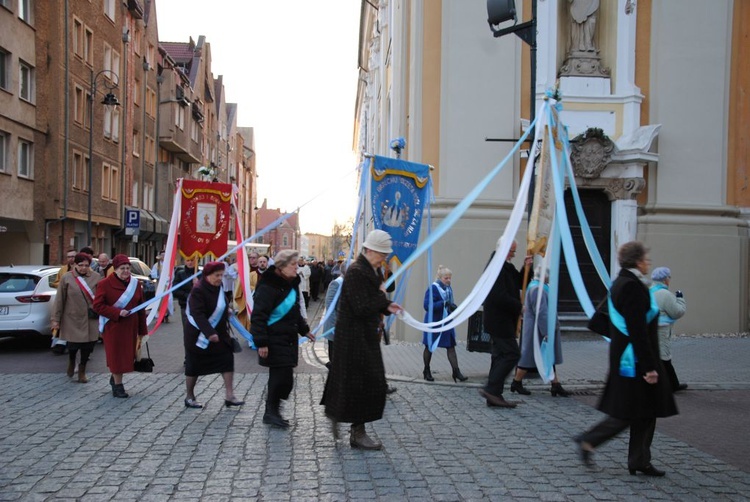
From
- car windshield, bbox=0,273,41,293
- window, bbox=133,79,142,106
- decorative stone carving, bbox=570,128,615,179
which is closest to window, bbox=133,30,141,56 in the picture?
window, bbox=133,79,142,106

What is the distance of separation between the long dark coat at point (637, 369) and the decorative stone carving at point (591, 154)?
33.6ft

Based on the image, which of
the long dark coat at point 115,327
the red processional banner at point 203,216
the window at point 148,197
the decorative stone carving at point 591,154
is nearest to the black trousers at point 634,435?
the long dark coat at point 115,327

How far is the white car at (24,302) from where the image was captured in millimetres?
13828

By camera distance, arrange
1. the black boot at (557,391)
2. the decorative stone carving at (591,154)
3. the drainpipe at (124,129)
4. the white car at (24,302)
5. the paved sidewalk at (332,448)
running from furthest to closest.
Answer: the drainpipe at (124,129), the decorative stone carving at (591,154), the white car at (24,302), the black boot at (557,391), the paved sidewalk at (332,448)

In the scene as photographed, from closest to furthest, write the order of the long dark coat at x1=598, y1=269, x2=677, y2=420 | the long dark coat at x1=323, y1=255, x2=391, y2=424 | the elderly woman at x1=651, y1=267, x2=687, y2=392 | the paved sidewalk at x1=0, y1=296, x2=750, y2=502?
the paved sidewalk at x1=0, y1=296, x2=750, y2=502 < the long dark coat at x1=598, y1=269, x2=677, y2=420 < the long dark coat at x1=323, y1=255, x2=391, y2=424 < the elderly woman at x1=651, y1=267, x2=687, y2=392

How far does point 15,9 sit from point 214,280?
912 inches

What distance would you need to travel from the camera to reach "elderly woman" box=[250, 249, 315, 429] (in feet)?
24.8

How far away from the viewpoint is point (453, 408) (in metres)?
8.77

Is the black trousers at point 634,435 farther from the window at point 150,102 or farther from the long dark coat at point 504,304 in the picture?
the window at point 150,102

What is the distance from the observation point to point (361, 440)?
6.79 metres

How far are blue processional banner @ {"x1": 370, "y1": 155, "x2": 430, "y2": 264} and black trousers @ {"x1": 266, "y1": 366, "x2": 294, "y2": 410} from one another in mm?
4511

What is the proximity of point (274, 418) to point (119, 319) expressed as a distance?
2.98 meters

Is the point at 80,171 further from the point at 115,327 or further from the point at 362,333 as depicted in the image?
the point at 362,333

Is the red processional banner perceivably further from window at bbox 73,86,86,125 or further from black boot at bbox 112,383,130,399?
window at bbox 73,86,86,125
